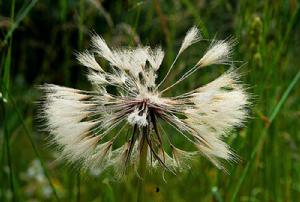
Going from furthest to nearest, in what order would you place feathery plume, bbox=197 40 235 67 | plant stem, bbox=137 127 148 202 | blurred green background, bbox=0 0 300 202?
blurred green background, bbox=0 0 300 202 < feathery plume, bbox=197 40 235 67 < plant stem, bbox=137 127 148 202

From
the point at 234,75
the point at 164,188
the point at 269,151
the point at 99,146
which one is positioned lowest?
the point at 164,188

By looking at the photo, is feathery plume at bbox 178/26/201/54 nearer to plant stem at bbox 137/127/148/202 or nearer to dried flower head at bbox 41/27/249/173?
Result: dried flower head at bbox 41/27/249/173

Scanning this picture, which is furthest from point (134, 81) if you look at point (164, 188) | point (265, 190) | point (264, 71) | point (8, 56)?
point (164, 188)

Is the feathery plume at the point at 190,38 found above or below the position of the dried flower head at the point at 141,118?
above

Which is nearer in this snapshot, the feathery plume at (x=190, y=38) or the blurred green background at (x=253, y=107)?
the feathery plume at (x=190, y=38)

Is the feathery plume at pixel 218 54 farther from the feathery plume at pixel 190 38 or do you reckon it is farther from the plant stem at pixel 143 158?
the plant stem at pixel 143 158

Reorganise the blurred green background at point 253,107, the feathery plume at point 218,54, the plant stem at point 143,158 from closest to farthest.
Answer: the plant stem at point 143,158
the feathery plume at point 218,54
the blurred green background at point 253,107

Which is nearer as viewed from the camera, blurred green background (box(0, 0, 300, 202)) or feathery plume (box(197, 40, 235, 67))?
feathery plume (box(197, 40, 235, 67))

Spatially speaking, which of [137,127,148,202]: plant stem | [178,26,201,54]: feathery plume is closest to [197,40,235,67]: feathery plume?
[178,26,201,54]: feathery plume

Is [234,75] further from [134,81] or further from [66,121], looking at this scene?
[66,121]

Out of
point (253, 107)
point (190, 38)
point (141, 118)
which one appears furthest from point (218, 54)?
point (253, 107)

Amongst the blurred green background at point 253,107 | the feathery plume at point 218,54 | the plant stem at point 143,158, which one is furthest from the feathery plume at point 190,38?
the plant stem at point 143,158
